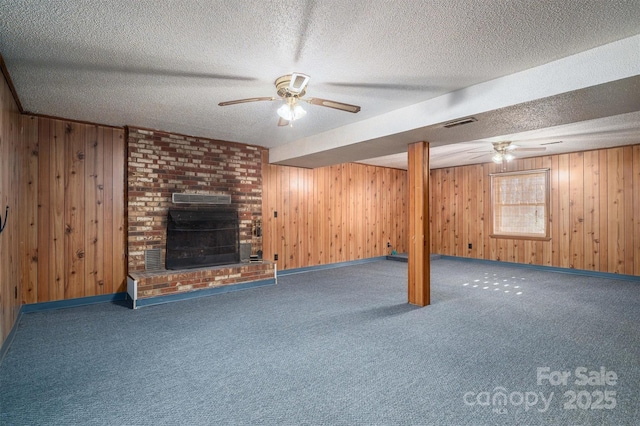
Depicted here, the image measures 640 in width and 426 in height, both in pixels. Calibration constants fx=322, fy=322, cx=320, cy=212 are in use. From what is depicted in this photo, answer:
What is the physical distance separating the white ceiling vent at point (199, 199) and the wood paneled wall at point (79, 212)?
73 cm

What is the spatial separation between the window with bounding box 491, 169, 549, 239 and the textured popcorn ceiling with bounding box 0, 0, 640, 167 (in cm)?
303

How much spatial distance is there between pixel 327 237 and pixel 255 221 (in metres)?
1.87

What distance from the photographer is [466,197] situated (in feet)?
26.5

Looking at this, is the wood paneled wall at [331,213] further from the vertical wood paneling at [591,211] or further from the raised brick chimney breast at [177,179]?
the vertical wood paneling at [591,211]

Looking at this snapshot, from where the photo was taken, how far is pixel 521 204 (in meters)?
7.14

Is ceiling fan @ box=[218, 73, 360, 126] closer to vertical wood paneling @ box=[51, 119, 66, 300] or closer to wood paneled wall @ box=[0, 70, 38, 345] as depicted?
wood paneled wall @ box=[0, 70, 38, 345]

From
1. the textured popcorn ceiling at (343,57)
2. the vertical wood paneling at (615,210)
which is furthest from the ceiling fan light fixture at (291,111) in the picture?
the vertical wood paneling at (615,210)

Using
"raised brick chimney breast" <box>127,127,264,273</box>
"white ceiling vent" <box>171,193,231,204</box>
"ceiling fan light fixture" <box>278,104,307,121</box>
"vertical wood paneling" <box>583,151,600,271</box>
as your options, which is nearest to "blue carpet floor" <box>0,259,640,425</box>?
"raised brick chimney breast" <box>127,127,264,273</box>

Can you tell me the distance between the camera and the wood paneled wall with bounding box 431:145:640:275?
5762mm

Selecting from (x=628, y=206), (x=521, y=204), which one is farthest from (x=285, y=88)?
(x=628, y=206)

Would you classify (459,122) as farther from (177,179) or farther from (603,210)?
(603,210)

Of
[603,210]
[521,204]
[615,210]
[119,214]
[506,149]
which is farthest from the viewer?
[521,204]

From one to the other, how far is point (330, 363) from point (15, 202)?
3582 millimetres

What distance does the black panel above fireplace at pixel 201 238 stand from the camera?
4.94 meters
